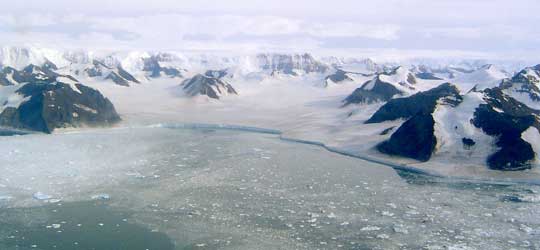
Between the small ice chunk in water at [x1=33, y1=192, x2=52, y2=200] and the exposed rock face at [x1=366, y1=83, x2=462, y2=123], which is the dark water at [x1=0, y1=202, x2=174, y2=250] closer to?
the small ice chunk in water at [x1=33, y1=192, x2=52, y2=200]

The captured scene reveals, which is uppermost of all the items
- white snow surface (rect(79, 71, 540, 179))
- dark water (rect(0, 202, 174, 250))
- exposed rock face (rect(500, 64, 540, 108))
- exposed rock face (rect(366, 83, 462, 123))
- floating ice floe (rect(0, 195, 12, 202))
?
exposed rock face (rect(500, 64, 540, 108))

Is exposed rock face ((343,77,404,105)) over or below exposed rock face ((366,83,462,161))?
over

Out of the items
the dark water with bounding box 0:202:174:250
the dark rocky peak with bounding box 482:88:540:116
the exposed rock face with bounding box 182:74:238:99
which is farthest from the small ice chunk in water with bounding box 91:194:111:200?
the exposed rock face with bounding box 182:74:238:99

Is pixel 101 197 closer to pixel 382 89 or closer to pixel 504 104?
pixel 504 104

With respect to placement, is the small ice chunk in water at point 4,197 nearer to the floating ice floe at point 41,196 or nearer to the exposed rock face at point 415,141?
the floating ice floe at point 41,196

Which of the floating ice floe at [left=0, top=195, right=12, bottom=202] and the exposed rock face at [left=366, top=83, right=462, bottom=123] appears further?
the exposed rock face at [left=366, top=83, right=462, bottom=123]

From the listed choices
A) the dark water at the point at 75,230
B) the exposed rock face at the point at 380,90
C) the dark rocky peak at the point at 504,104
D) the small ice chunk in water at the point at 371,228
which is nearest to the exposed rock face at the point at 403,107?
the dark rocky peak at the point at 504,104

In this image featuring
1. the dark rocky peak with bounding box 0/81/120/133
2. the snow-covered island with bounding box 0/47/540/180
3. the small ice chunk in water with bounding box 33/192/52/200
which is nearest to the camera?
the small ice chunk in water with bounding box 33/192/52/200
